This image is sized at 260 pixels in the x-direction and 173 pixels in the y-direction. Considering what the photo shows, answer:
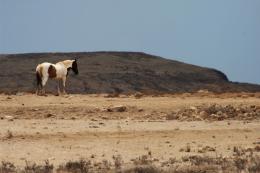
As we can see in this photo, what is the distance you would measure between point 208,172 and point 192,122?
9093 mm

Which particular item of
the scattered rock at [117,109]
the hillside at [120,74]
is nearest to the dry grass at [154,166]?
A: the scattered rock at [117,109]

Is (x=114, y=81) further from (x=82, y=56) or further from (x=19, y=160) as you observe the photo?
(x=19, y=160)

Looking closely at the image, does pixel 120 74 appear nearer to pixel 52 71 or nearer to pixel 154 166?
pixel 52 71

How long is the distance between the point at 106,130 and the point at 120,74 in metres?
58.6

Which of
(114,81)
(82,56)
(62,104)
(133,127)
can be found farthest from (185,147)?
(82,56)

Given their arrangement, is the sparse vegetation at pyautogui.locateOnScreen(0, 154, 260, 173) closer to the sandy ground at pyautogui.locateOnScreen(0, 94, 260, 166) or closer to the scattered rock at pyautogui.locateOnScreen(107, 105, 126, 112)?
the sandy ground at pyautogui.locateOnScreen(0, 94, 260, 166)

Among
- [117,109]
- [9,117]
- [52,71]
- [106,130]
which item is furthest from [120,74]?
[106,130]

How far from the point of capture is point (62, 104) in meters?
26.3

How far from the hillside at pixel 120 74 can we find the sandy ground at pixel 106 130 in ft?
133

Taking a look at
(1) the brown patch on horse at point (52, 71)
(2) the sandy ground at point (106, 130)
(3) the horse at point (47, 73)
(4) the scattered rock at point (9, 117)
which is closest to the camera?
(2) the sandy ground at point (106, 130)

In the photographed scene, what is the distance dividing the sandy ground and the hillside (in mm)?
40625

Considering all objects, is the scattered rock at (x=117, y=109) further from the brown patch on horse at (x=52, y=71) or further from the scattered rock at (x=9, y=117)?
the brown patch on horse at (x=52, y=71)

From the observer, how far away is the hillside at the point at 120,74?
73.8 metres

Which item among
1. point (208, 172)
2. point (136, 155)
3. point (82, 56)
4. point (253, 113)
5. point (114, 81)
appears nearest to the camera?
point (208, 172)
